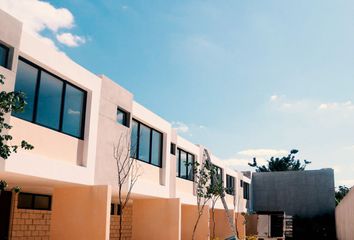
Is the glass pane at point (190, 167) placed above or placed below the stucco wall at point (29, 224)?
above

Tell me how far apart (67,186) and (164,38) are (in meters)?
5.72

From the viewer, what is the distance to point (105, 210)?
514 inches

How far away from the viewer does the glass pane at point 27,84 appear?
1091 cm

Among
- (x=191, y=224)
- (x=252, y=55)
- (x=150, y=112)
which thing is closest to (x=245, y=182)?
(x=191, y=224)

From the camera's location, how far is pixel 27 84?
11148mm

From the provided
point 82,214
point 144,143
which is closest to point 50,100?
point 82,214

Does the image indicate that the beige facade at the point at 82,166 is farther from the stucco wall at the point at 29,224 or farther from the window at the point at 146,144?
the window at the point at 146,144

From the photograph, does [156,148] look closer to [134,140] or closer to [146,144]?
[146,144]

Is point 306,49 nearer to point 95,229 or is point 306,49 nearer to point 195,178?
point 95,229

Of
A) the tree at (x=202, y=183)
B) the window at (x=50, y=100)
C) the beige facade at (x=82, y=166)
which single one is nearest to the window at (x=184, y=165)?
the tree at (x=202, y=183)

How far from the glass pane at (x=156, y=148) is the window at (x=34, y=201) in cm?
477

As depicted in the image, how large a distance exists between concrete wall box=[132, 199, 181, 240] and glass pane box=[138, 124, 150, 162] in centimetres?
277

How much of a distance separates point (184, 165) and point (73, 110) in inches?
452

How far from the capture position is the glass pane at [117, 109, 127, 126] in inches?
630
